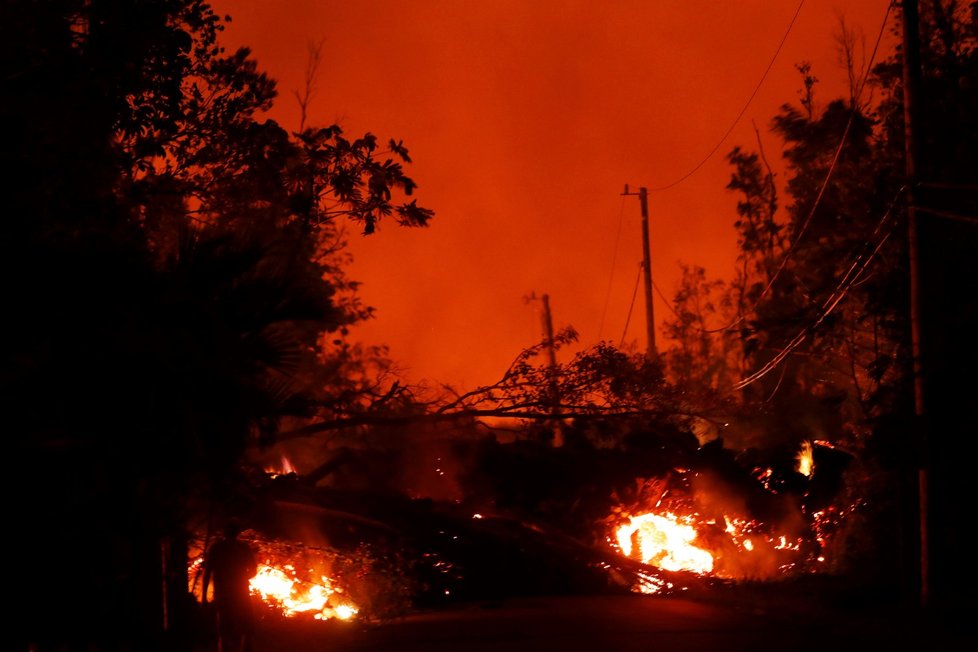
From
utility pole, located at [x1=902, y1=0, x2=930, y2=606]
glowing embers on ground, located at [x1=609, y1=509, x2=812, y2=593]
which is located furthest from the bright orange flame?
utility pole, located at [x1=902, y1=0, x2=930, y2=606]

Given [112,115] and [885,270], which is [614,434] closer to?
[885,270]

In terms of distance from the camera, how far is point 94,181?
1051 cm

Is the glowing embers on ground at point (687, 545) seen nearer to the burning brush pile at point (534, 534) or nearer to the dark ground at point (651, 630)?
the burning brush pile at point (534, 534)

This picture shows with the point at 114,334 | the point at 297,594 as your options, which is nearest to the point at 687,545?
the point at 297,594

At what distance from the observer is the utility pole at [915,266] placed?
43.2ft

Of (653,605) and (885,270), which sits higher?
(885,270)

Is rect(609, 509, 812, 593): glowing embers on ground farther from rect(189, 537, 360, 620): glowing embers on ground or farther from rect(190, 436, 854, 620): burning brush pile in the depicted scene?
rect(189, 537, 360, 620): glowing embers on ground

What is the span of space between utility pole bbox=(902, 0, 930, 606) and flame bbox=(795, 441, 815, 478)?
10300 millimetres

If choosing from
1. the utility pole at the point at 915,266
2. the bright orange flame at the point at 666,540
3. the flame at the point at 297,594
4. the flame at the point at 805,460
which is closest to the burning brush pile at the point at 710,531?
the bright orange flame at the point at 666,540

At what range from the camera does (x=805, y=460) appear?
24.2m

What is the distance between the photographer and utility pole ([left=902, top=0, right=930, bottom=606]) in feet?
43.2

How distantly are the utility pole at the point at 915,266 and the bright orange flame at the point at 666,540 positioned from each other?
6.97 metres

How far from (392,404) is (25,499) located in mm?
7676

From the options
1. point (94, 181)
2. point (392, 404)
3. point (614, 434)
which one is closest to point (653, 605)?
point (614, 434)
